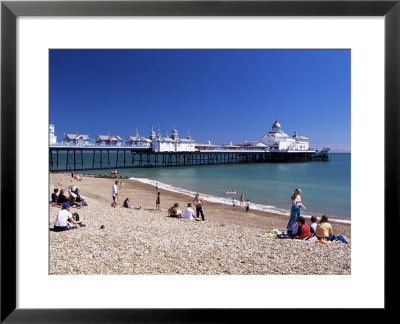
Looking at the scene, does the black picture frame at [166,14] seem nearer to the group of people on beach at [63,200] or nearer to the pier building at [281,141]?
the group of people on beach at [63,200]

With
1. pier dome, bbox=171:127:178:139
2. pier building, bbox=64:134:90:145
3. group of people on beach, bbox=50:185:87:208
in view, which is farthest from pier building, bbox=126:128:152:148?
group of people on beach, bbox=50:185:87:208

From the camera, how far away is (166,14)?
5.48ft

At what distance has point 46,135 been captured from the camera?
1.93 meters

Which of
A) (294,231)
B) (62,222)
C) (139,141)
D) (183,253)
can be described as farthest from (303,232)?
(139,141)

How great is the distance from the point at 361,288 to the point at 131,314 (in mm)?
1513

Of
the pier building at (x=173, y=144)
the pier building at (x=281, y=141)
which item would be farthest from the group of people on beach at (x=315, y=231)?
the pier building at (x=281, y=141)

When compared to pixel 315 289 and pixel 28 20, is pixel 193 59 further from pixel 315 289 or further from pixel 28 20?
pixel 315 289

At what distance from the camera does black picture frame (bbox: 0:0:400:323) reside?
1.63 metres

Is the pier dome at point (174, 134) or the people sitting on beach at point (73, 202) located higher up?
the pier dome at point (174, 134)

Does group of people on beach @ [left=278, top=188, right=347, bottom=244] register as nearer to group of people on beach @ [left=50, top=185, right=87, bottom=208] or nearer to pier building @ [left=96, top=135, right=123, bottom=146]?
group of people on beach @ [left=50, top=185, right=87, bottom=208]

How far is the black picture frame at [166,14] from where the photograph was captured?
1.63 metres

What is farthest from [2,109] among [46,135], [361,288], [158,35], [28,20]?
[361,288]

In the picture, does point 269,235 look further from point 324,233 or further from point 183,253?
point 183,253

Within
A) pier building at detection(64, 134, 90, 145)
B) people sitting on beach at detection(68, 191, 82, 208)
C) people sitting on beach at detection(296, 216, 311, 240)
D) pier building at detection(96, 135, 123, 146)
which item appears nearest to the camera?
people sitting on beach at detection(296, 216, 311, 240)
